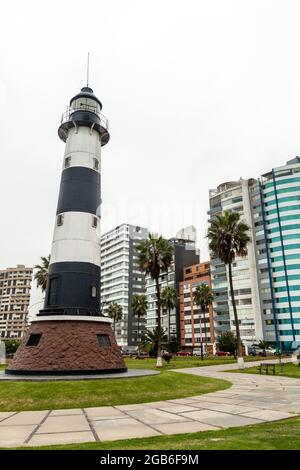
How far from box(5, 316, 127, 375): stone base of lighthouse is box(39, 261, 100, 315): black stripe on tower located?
0.89 metres

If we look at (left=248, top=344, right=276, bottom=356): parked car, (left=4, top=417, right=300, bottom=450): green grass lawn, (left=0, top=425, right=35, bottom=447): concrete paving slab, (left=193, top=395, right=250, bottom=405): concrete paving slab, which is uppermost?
(left=4, top=417, right=300, bottom=450): green grass lawn

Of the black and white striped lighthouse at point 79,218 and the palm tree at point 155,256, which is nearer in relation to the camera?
the black and white striped lighthouse at point 79,218

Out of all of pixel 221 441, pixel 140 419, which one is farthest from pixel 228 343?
pixel 221 441

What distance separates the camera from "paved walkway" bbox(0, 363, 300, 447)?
909 cm

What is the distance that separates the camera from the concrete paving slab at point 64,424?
388 inches

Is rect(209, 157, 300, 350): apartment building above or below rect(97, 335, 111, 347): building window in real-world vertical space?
above

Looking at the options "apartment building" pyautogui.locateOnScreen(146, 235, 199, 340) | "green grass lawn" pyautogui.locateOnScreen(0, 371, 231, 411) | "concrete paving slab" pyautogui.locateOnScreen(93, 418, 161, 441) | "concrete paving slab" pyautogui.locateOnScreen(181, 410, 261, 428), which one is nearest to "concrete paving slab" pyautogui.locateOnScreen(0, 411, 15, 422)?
"green grass lawn" pyautogui.locateOnScreen(0, 371, 231, 411)

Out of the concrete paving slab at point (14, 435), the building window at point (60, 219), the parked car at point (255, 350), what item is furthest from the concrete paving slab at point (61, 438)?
the parked car at point (255, 350)

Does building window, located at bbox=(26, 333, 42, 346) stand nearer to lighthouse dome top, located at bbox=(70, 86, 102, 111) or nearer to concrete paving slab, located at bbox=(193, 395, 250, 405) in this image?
concrete paving slab, located at bbox=(193, 395, 250, 405)

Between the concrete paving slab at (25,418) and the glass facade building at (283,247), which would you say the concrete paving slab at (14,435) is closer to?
the concrete paving slab at (25,418)

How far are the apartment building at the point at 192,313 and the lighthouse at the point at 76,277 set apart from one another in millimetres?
84615

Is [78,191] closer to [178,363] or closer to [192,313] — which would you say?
[178,363]

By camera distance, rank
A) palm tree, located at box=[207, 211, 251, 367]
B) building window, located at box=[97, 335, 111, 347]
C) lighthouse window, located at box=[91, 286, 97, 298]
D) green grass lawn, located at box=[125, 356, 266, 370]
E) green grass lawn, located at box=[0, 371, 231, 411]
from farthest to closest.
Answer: palm tree, located at box=[207, 211, 251, 367]
green grass lawn, located at box=[125, 356, 266, 370]
lighthouse window, located at box=[91, 286, 97, 298]
building window, located at box=[97, 335, 111, 347]
green grass lawn, located at box=[0, 371, 231, 411]
